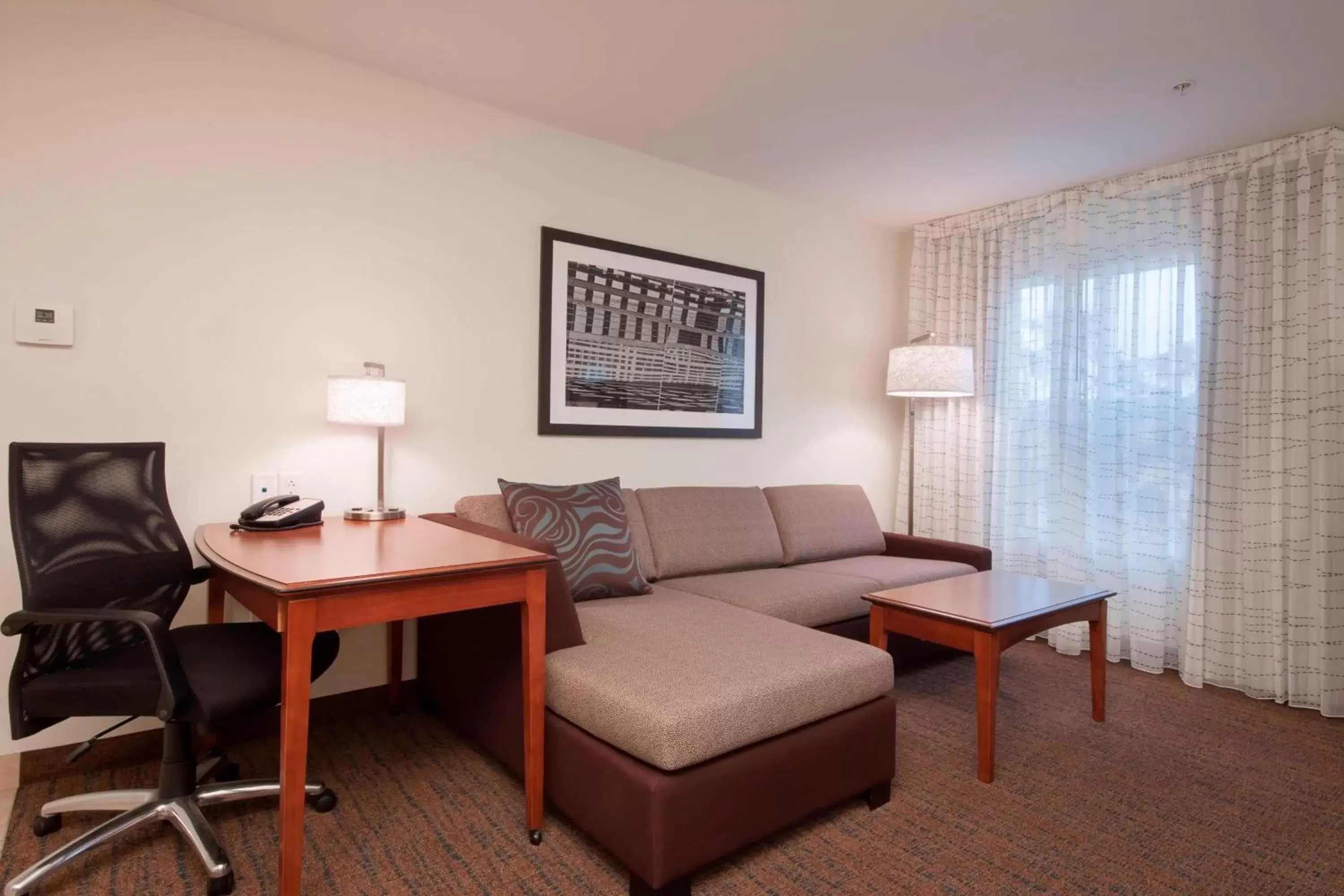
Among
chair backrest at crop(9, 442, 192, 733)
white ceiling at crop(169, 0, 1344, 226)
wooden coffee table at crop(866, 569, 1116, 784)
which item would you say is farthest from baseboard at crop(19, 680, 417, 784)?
white ceiling at crop(169, 0, 1344, 226)

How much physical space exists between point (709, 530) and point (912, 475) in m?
1.69

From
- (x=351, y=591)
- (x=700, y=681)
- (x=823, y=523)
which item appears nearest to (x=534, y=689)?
(x=700, y=681)

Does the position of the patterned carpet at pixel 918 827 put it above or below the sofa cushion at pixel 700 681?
below

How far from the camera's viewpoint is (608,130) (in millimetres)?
3131

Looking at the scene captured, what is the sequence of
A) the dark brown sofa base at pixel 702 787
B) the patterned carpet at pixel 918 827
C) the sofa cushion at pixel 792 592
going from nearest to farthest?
the dark brown sofa base at pixel 702 787, the patterned carpet at pixel 918 827, the sofa cushion at pixel 792 592

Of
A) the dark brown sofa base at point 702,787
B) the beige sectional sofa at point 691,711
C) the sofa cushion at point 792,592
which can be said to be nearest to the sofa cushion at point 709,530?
the sofa cushion at point 792,592

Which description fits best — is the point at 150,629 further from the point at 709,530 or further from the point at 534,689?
the point at 709,530

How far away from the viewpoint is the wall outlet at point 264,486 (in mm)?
2430

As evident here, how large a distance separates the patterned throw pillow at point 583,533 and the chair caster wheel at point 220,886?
1.24 meters

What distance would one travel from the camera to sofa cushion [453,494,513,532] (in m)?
2.64

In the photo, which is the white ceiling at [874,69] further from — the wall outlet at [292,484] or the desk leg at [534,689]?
the desk leg at [534,689]

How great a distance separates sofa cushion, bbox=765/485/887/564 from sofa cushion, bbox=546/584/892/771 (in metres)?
1.30

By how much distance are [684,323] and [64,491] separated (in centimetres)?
247

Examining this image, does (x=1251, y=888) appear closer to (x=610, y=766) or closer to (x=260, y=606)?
(x=610, y=766)
